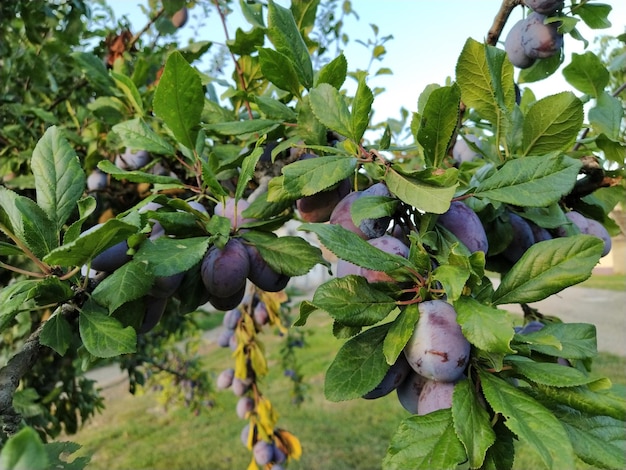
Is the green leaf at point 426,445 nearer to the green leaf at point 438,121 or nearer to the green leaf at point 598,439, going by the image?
the green leaf at point 598,439

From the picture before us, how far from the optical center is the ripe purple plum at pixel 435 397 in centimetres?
46

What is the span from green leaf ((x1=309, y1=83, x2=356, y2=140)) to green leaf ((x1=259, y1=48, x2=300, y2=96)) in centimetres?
8

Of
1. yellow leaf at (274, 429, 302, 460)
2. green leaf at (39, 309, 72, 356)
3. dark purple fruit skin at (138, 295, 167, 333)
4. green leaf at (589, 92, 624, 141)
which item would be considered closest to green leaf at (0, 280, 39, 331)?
green leaf at (39, 309, 72, 356)

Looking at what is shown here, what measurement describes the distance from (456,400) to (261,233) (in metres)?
0.29

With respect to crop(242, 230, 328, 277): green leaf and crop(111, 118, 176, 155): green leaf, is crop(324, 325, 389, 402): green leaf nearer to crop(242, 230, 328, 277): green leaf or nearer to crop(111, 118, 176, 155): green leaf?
crop(242, 230, 328, 277): green leaf

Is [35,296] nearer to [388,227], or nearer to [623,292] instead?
[388,227]

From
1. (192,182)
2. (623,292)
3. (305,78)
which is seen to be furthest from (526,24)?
(623,292)

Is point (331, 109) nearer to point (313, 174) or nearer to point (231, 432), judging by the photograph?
point (313, 174)

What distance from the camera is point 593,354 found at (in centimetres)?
46

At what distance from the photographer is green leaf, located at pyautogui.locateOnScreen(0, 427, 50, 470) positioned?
248mm

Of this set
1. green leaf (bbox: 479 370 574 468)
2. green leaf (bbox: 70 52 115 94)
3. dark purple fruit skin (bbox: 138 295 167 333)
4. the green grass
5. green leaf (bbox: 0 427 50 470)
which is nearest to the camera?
green leaf (bbox: 0 427 50 470)

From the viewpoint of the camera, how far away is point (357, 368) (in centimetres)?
47

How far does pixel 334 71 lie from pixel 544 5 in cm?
32

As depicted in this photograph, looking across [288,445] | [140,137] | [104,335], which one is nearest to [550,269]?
[104,335]
